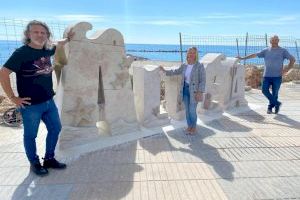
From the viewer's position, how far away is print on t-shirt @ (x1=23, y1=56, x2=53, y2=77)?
481cm

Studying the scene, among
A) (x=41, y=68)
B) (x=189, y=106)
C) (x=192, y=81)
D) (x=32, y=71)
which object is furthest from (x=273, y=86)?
(x=32, y=71)

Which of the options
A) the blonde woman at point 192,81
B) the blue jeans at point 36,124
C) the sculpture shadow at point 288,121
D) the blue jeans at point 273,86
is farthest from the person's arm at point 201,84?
the blue jeans at point 273,86

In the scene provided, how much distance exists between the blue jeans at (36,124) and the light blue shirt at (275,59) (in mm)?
5822

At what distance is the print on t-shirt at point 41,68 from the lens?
15.8ft

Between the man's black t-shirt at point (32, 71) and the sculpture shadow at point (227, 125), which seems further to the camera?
the sculpture shadow at point (227, 125)

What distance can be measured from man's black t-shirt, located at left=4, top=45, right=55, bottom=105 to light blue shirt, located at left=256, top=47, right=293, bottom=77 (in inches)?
233

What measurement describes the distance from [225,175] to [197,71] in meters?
2.31

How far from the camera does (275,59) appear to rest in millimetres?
9047

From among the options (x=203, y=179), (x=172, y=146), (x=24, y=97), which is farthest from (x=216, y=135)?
(x=24, y=97)

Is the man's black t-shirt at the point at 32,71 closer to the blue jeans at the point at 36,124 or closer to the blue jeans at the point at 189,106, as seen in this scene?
the blue jeans at the point at 36,124

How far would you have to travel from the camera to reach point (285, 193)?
15.5ft

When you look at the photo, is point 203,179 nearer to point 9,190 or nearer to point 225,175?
point 225,175

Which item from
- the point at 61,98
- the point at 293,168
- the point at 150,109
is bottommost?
the point at 293,168

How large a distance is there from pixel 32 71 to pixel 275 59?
6266 millimetres
